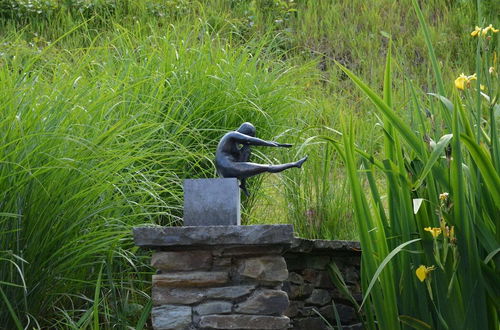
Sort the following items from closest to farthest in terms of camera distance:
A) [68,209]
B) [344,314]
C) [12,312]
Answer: [12,312] < [68,209] < [344,314]

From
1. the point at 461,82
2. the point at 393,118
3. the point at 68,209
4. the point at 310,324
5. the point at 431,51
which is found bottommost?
the point at 310,324

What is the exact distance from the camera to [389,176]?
2.96 meters

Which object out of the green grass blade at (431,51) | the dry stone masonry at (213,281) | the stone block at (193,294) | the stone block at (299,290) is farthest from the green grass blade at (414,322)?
the stone block at (299,290)

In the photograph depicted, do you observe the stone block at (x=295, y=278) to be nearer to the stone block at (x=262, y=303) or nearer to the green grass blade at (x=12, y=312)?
the stone block at (x=262, y=303)

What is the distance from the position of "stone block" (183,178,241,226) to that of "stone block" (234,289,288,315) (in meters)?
0.26

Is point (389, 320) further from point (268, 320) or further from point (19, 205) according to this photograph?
point (19, 205)

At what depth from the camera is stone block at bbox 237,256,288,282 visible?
2812mm

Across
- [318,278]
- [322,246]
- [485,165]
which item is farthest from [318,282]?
[485,165]

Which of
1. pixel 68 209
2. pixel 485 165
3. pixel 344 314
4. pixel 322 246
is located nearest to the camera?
pixel 485 165

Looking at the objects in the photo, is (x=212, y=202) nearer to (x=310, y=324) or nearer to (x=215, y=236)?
(x=215, y=236)

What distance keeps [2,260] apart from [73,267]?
0.28 meters

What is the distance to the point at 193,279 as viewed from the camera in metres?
2.81

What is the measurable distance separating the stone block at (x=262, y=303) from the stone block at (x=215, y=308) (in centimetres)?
3

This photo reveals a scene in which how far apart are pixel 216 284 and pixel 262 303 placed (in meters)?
0.17
